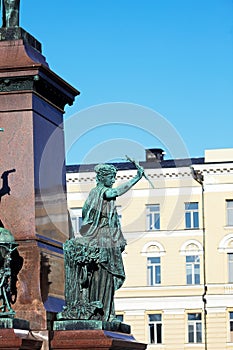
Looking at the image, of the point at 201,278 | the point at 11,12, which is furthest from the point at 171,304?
the point at 11,12

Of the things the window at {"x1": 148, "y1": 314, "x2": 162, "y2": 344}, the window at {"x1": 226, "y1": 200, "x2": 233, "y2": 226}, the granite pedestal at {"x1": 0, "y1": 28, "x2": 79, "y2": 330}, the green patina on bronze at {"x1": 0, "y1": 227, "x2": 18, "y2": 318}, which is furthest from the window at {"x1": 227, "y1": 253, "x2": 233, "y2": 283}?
the green patina on bronze at {"x1": 0, "y1": 227, "x2": 18, "y2": 318}

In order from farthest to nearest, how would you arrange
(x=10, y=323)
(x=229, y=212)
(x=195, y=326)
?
(x=195, y=326)
(x=229, y=212)
(x=10, y=323)

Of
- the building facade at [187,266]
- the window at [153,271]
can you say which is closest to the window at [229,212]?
the building facade at [187,266]

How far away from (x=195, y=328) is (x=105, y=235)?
3661 centimetres

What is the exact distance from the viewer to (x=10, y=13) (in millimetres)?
14359

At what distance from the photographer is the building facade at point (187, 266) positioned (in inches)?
1935

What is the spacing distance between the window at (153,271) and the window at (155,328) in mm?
1321

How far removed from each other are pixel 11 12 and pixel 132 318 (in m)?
36.8

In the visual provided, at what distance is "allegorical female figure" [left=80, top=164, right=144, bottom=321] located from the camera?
13.4 m

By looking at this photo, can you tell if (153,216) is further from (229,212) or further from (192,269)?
(229,212)

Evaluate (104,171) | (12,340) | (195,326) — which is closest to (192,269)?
(195,326)

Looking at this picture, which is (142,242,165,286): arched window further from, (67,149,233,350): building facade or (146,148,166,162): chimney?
(146,148,166,162): chimney

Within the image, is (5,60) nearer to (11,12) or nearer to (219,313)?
(11,12)

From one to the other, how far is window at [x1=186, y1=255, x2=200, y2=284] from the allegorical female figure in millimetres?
36411
